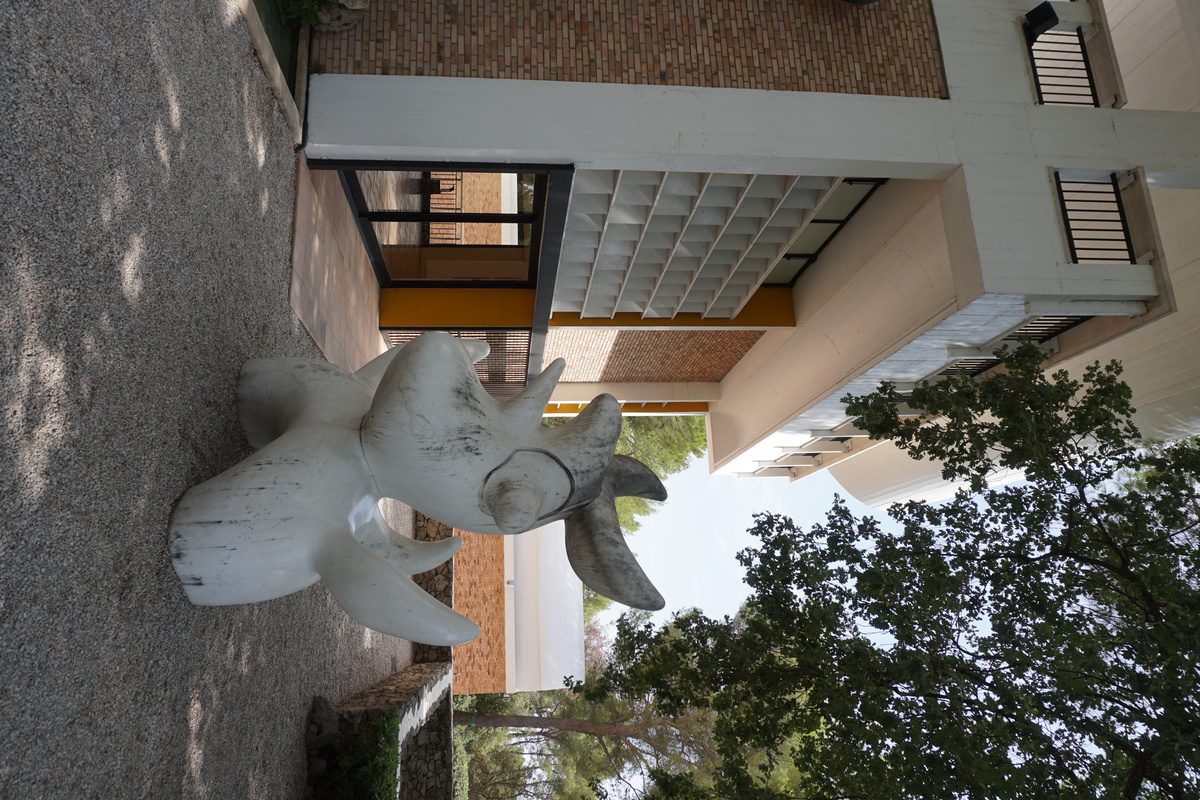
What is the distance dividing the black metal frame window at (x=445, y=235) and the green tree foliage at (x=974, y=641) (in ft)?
14.5

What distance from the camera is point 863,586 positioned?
4.55 m

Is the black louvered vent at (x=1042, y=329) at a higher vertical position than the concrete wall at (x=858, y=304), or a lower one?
lower

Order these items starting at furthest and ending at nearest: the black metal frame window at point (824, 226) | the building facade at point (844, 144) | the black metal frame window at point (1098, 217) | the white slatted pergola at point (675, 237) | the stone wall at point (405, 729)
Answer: the black metal frame window at point (824, 226) < the white slatted pergola at point (675, 237) < the black metal frame window at point (1098, 217) < the building facade at point (844, 144) < the stone wall at point (405, 729)

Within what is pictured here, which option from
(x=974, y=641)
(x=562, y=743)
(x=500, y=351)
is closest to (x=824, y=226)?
(x=500, y=351)

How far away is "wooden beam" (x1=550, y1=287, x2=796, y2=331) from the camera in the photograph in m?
11.1

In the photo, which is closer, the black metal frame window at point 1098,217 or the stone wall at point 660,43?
the stone wall at point 660,43

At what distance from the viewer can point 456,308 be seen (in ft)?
32.6

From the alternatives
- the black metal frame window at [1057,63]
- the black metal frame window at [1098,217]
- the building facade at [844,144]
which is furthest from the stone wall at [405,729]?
the black metal frame window at [1057,63]

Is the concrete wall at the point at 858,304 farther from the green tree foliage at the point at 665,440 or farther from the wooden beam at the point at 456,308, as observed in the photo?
the green tree foliage at the point at 665,440

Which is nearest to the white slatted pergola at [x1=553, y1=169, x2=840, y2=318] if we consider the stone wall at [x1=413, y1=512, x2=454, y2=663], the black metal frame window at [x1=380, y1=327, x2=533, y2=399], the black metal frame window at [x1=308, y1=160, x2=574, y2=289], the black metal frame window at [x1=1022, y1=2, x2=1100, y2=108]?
the black metal frame window at [x1=308, y1=160, x2=574, y2=289]

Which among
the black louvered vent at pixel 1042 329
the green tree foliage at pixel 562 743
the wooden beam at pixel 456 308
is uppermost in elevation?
the wooden beam at pixel 456 308

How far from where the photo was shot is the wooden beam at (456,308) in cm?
980

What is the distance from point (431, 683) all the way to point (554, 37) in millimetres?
6951

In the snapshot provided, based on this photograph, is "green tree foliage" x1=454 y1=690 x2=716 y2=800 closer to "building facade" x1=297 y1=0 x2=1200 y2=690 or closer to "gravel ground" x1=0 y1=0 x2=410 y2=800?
"building facade" x1=297 y1=0 x2=1200 y2=690
